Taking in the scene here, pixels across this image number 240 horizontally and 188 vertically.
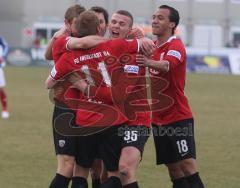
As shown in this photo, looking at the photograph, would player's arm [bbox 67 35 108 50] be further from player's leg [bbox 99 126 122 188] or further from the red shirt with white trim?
player's leg [bbox 99 126 122 188]

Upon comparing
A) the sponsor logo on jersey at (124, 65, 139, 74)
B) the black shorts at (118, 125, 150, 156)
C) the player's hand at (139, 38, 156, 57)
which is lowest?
the black shorts at (118, 125, 150, 156)

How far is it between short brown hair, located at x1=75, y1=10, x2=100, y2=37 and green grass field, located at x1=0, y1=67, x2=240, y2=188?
2.83 metres

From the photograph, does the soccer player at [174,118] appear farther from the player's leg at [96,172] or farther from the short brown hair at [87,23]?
the short brown hair at [87,23]

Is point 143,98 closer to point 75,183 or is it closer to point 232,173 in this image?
point 75,183

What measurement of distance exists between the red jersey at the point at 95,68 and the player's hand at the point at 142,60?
80 millimetres

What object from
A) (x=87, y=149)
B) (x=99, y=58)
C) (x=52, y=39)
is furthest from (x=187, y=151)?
(x=52, y=39)

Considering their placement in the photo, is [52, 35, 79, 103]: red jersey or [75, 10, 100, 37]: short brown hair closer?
[75, 10, 100, 37]: short brown hair

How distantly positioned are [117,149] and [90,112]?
474 mm

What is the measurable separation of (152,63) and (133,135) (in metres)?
0.76

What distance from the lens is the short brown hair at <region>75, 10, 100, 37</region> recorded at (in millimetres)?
7332

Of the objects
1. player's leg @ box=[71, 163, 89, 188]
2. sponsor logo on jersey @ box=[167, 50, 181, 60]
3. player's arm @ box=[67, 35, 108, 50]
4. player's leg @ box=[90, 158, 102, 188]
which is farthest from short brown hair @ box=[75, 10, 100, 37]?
player's leg @ box=[90, 158, 102, 188]

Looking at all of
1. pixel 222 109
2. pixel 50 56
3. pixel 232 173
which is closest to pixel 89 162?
pixel 50 56

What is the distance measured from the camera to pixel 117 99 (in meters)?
7.65

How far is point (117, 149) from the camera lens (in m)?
7.68
